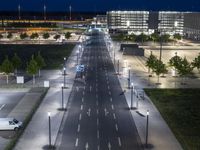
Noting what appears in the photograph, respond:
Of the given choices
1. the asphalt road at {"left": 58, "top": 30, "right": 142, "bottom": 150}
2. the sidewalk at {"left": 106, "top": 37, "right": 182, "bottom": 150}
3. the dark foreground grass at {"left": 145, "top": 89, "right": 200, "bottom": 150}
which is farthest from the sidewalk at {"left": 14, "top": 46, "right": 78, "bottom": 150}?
the dark foreground grass at {"left": 145, "top": 89, "right": 200, "bottom": 150}

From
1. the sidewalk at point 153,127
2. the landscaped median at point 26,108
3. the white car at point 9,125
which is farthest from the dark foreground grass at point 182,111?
the white car at point 9,125

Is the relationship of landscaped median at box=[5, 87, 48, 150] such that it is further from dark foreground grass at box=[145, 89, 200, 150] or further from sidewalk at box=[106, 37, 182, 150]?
dark foreground grass at box=[145, 89, 200, 150]

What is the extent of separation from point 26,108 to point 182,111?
64.9 feet

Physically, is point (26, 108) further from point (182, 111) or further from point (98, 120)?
point (182, 111)

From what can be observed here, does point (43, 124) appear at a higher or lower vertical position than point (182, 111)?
lower

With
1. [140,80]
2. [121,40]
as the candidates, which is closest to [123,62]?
[140,80]

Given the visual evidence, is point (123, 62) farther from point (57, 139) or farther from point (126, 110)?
point (57, 139)

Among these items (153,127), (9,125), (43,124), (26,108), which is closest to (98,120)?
(43,124)

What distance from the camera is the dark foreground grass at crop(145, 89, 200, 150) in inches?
1620

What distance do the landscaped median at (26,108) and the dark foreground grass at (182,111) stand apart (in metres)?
15.9

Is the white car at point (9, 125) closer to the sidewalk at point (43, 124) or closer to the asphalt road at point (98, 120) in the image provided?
the sidewalk at point (43, 124)

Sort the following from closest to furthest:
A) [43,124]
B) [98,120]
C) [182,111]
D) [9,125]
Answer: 1. [9,125]
2. [43,124]
3. [98,120]
4. [182,111]

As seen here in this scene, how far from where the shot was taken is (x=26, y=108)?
5219 centimetres

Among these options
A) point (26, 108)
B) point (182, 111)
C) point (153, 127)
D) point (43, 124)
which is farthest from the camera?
point (26, 108)
